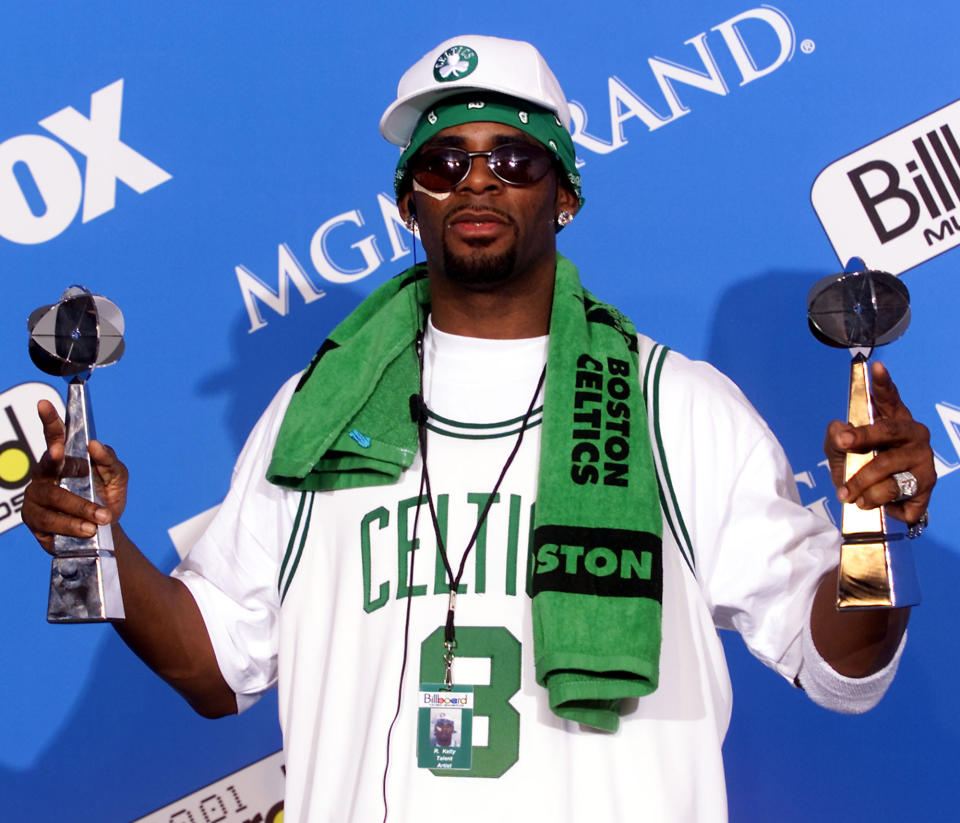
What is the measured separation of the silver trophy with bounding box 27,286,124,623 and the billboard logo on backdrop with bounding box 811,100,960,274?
1.26 m

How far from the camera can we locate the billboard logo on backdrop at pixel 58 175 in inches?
92.4

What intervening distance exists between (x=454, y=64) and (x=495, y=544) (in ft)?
2.07

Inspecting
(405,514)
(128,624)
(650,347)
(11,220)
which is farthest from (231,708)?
(11,220)

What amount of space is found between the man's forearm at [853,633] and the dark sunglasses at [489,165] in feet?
2.07

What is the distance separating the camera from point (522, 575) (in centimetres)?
158

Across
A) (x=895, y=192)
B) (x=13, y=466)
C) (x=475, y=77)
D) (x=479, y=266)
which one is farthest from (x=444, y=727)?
(x=895, y=192)

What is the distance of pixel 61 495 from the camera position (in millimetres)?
1397

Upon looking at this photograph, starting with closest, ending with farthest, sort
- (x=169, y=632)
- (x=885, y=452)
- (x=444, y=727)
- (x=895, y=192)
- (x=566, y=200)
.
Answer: (x=885, y=452) < (x=444, y=727) < (x=169, y=632) < (x=566, y=200) < (x=895, y=192)

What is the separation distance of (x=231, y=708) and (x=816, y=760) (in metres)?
1.00

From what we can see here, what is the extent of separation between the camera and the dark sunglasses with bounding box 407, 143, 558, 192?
1696mm

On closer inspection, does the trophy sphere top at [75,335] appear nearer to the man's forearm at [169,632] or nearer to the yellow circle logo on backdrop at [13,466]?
the man's forearm at [169,632]

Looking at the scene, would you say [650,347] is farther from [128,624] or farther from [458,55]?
[128,624]

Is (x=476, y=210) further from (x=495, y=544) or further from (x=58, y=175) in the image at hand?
(x=58, y=175)

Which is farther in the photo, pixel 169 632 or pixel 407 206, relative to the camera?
pixel 407 206
